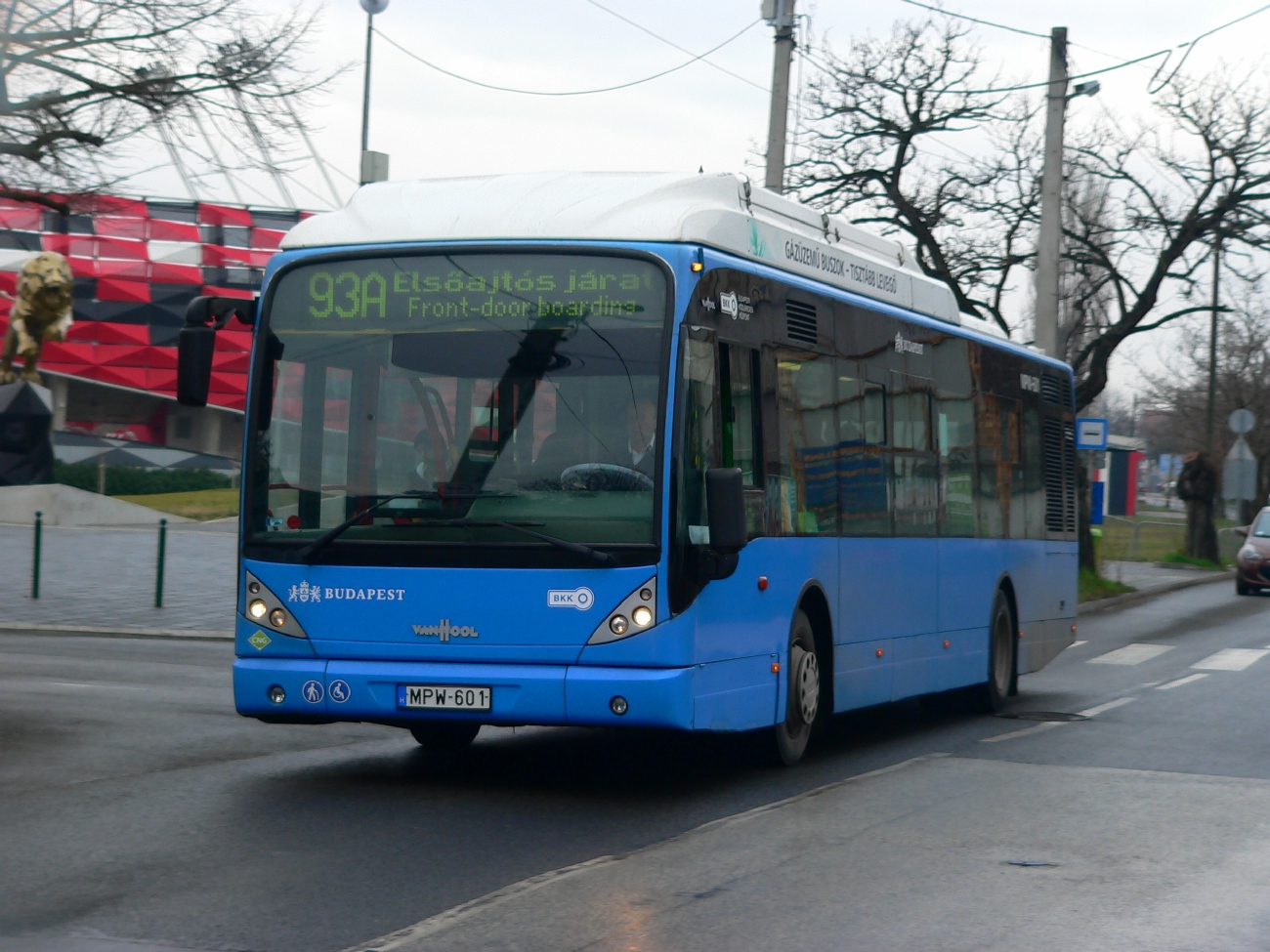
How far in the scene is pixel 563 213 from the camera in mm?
8875

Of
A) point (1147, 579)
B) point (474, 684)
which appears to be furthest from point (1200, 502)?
point (474, 684)

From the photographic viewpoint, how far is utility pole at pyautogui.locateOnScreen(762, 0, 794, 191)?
68.2 ft

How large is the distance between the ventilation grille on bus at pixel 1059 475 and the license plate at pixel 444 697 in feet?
27.8

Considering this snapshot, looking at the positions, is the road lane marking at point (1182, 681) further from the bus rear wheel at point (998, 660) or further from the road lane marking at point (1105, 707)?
the bus rear wheel at point (998, 660)

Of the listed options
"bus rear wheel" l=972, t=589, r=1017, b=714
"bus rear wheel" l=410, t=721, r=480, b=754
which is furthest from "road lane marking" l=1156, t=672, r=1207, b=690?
"bus rear wheel" l=410, t=721, r=480, b=754

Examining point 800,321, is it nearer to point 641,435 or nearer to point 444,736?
point 641,435

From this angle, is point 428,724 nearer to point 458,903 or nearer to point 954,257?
point 458,903

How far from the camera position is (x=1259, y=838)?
770 cm

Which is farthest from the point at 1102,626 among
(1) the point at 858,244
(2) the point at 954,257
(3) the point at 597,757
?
(3) the point at 597,757

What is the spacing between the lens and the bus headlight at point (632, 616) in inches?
326

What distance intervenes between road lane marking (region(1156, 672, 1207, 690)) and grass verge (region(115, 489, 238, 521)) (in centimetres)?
3025

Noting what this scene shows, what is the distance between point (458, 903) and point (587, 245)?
3.70 meters

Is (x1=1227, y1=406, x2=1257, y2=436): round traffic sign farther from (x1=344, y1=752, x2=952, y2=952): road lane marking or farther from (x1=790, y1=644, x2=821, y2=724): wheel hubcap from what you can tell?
(x1=344, y1=752, x2=952, y2=952): road lane marking

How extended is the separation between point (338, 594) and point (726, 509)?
1.96 m
